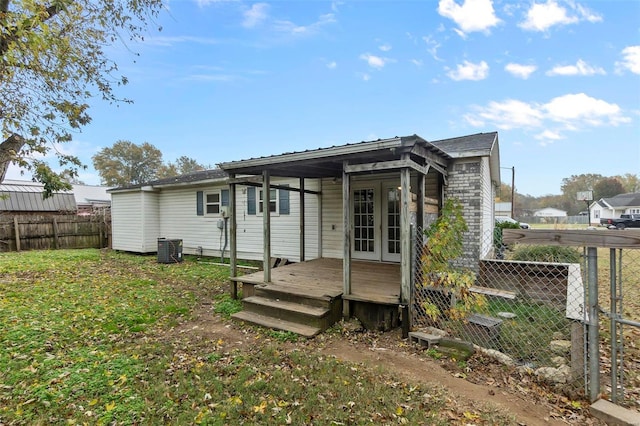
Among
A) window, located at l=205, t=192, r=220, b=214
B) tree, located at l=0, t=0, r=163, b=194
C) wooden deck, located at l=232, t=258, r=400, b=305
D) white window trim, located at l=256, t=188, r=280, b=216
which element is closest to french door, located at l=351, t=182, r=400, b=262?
wooden deck, located at l=232, t=258, r=400, b=305

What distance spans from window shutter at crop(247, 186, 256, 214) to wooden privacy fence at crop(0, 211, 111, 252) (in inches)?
387

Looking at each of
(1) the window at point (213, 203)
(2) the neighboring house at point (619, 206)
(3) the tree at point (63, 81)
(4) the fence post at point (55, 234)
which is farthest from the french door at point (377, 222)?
(2) the neighboring house at point (619, 206)

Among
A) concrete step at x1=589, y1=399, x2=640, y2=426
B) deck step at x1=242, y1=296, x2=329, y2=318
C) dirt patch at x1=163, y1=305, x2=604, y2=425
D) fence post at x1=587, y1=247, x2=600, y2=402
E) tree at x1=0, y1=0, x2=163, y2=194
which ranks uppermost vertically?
tree at x1=0, y1=0, x2=163, y2=194

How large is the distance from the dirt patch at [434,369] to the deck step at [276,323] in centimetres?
13

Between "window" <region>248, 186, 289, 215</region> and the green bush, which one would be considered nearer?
the green bush

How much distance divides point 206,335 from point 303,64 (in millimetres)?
10761

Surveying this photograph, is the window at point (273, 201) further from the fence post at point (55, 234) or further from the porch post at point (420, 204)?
the fence post at point (55, 234)

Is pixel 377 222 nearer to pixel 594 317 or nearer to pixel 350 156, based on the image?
pixel 350 156

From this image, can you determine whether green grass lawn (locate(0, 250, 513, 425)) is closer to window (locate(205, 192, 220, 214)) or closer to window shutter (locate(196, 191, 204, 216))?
window (locate(205, 192, 220, 214))

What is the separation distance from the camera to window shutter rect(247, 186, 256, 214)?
10141 millimetres

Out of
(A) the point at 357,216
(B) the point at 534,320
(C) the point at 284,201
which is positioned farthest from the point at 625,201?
(C) the point at 284,201

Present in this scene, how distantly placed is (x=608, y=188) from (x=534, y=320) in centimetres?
6222

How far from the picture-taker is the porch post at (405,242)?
423cm

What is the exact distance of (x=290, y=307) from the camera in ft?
15.8
